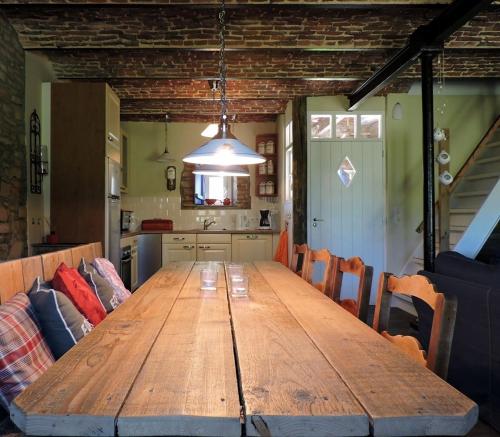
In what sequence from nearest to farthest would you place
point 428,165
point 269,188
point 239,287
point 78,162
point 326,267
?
point 239,287, point 326,267, point 428,165, point 78,162, point 269,188

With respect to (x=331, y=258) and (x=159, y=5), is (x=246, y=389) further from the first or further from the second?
(x=159, y=5)

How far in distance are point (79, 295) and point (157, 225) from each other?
4.57m

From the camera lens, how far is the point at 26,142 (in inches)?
171

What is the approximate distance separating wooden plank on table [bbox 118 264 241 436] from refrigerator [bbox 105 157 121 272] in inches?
147

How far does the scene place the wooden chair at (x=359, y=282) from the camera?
1.88 meters

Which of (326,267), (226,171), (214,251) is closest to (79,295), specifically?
(326,267)

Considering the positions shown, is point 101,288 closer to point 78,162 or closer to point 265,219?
point 78,162

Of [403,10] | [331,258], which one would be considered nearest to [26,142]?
[331,258]

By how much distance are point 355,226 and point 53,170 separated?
3.66 m

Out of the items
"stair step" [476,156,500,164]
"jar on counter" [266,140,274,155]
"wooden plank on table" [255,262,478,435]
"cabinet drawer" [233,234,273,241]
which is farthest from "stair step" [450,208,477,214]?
"wooden plank on table" [255,262,478,435]

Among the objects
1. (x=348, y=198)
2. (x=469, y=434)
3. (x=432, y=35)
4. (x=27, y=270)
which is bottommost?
(x=469, y=434)

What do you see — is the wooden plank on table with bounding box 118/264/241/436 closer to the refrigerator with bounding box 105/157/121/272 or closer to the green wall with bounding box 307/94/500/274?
the refrigerator with bounding box 105/157/121/272

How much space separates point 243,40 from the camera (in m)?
4.18

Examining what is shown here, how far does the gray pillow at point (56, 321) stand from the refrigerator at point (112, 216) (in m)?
3.17
